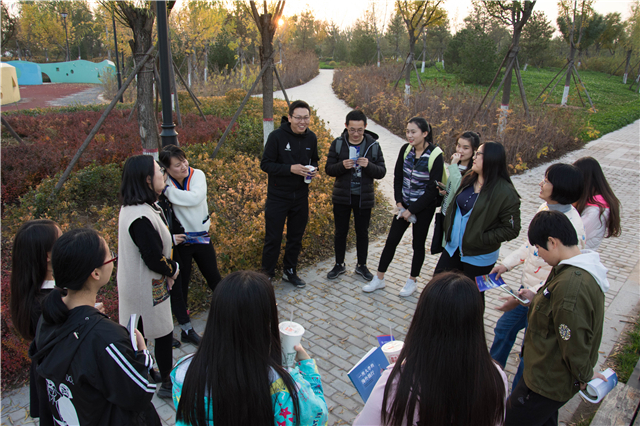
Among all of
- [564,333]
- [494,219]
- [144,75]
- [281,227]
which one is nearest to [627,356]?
[494,219]

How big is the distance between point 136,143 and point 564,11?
2214 cm

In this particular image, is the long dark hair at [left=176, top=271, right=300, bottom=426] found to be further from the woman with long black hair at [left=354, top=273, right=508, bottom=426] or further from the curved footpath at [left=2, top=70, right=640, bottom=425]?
the curved footpath at [left=2, top=70, right=640, bottom=425]

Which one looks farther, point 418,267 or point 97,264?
point 418,267

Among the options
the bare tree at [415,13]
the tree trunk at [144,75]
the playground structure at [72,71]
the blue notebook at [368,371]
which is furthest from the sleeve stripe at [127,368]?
the playground structure at [72,71]

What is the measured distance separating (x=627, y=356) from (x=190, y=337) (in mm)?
3934

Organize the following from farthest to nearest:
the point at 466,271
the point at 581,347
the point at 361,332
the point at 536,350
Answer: the point at 361,332 < the point at 466,271 < the point at 536,350 < the point at 581,347

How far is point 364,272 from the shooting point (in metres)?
5.00

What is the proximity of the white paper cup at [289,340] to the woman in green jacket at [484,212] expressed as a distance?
202 centimetres

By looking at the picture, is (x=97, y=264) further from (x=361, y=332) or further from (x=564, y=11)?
(x=564, y=11)

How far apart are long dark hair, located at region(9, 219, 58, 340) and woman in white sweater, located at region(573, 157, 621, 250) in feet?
12.1

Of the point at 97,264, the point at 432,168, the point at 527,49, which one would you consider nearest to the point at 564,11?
the point at 527,49

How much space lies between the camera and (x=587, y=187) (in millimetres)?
3328

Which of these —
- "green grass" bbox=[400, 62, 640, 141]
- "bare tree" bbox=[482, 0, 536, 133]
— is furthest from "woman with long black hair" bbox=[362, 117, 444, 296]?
"green grass" bbox=[400, 62, 640, 141]

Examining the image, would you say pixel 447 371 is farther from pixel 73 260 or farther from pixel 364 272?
pixel 364 272
